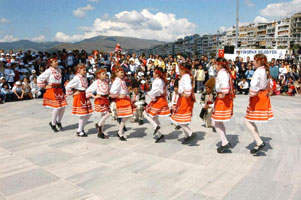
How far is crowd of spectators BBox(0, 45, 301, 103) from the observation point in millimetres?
11555

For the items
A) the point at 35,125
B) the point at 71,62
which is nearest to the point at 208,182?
the point at 35,125

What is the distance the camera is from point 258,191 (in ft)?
10.3

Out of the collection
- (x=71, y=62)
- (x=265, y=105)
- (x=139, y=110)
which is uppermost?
(x=71, y=62)

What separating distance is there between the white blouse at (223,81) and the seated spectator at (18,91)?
9645 mm

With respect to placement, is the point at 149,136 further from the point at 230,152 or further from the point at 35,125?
the point at 35,125

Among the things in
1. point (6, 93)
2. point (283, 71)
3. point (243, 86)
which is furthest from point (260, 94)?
point (6, 93)

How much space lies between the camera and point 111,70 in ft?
39.9

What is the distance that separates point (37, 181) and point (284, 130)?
17.5 feet

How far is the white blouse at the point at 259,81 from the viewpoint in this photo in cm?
420

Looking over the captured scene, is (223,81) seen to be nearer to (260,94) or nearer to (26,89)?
(260,94)

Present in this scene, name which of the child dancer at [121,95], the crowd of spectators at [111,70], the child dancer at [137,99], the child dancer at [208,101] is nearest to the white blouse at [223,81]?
the child dancer at [208,101]

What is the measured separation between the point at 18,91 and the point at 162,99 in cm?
865

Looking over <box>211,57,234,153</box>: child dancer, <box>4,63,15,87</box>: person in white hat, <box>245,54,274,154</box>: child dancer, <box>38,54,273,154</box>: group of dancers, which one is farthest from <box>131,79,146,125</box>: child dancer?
<box>4,63,15,87</box>: person in white hat

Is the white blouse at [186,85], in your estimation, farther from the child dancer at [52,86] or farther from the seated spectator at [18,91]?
the seated spectator at [18,91]
